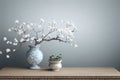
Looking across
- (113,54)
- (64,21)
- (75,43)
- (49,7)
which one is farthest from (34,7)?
(113,54)

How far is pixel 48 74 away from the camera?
7.26 ft

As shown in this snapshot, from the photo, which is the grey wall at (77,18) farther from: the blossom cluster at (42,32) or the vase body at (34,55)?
the vase body at (34,55)

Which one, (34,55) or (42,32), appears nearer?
(34,55)

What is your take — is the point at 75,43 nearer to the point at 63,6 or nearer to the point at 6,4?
the point at 63,6

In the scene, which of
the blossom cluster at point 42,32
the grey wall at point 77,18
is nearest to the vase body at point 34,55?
the blossom cluster at point 42,32

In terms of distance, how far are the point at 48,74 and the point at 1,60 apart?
78 centimetres

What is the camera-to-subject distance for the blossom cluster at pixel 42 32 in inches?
99.0

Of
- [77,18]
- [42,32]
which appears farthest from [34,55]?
[77,18]

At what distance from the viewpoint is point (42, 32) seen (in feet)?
9.00

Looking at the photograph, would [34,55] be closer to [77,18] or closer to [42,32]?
[42,32]

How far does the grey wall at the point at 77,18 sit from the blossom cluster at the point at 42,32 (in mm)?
72

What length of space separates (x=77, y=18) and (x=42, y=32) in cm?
43

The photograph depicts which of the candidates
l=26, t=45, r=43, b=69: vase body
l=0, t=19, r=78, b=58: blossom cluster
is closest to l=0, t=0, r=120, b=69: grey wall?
l=0, t=19, r=78, b=58: blossom cluster

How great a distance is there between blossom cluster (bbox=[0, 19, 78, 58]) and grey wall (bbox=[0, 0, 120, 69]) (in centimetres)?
7
